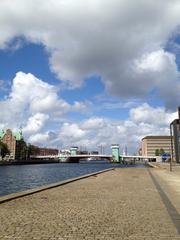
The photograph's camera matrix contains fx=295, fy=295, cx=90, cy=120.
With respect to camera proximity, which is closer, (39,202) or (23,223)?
(23,223)

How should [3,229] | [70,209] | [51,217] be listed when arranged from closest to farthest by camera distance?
[3,229] < [51,217] < [70,209]

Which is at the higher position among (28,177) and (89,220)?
(89,220)

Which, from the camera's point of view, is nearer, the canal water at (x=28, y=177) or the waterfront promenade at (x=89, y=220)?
the waterfront promenade at (x=89, y=220)

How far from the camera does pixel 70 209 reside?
12594 millimetres

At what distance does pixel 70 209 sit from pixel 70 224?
2.96 meters

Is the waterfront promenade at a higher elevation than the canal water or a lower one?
higher

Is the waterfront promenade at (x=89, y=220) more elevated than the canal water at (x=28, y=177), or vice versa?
the waterfront promenade at (x=89, y=220)

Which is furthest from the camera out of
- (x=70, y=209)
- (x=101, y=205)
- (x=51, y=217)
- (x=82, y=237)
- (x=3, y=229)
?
(x=101, y=205)

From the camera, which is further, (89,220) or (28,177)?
(28,177)

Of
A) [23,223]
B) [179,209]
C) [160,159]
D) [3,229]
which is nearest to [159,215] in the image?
[179,209]

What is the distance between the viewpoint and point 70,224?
966 centimetres

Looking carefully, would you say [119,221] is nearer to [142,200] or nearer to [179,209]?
[179,209]

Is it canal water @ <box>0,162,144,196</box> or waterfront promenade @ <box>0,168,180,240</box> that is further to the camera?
canal water @ <box>0,162,144,196</box>

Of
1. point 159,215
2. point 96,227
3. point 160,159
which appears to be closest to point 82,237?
point 96,227
